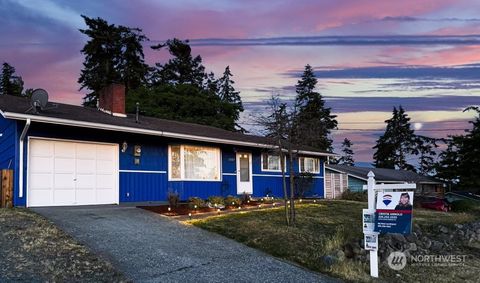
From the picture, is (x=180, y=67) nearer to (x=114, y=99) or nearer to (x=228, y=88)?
(x=228, y=88)

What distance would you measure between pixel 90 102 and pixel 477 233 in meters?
40.0

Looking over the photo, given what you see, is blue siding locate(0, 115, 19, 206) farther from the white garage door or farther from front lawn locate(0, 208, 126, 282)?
front lawn locate(0, 208, 126, 282)

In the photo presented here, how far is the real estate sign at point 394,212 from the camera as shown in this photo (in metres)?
8.86

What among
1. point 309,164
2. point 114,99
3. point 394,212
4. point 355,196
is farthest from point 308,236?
point 355,196

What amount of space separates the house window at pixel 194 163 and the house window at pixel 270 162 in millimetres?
3047

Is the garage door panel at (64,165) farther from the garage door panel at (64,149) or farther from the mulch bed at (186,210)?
the mulch bed at (186,210)

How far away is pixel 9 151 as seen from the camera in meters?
14.5

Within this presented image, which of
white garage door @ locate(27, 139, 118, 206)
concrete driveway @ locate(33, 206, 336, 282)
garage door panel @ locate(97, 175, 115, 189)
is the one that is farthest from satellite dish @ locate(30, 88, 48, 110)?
concrete driveway @ locate(33, 206, 336, 282)

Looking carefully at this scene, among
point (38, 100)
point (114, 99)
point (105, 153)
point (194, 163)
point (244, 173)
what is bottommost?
point (244, 173)

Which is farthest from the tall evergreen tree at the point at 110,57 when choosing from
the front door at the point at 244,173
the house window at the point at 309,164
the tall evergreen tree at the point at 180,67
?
the front door at the point at 244,173

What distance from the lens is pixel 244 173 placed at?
2170 centimetres

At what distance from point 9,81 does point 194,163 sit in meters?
38.1

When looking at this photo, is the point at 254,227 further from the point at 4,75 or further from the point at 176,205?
the point at 4,75

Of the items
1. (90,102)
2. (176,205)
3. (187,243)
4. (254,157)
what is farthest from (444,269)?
(90,102)
